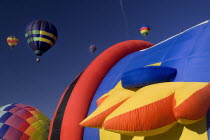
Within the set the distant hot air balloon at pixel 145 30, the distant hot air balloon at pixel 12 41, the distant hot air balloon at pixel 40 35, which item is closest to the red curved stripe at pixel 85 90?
the distant hot air balloon at pixel 40 35

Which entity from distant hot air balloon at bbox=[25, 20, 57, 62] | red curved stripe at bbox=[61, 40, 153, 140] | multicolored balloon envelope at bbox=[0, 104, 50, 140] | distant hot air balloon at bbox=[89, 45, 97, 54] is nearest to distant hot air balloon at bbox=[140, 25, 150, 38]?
distant hot air balloon at bbox=[89, 45, 97, 54]

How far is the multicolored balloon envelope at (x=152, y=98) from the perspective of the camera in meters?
3.48

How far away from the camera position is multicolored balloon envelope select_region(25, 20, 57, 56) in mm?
17359

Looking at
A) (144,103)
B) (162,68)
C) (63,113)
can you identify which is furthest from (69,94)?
(144,103)

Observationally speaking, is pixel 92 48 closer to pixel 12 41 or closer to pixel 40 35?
pixel 12 41

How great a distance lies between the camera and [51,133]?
7180 millimetres

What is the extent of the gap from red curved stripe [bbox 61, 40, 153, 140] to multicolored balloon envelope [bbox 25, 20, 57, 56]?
10.4 metres

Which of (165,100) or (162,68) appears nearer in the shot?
(165,100)

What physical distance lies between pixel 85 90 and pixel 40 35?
443 inches

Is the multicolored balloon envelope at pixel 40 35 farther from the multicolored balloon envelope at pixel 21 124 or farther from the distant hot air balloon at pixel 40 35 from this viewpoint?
the multicolored balloon envelope at pixel 21 124

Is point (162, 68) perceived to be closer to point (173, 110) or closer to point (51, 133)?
point (173, 110)

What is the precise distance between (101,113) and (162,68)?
1316 millimetres

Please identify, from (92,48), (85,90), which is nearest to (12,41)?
(92,48)

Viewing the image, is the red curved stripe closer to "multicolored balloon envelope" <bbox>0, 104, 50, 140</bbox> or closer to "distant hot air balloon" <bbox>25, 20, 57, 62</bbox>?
"multicolored balloon envelope" <bbox>0, 104, 50, 140</bbox>
